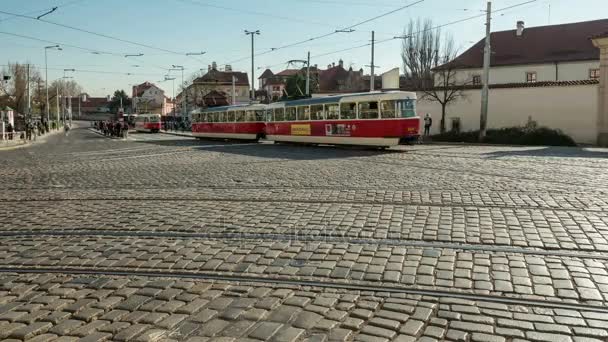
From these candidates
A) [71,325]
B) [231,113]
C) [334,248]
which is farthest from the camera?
[231,113]

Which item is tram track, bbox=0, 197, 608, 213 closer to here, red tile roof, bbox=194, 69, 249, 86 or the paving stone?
the paving stone

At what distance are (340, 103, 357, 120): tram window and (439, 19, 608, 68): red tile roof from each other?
31740mm

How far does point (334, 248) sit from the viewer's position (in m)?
6.31

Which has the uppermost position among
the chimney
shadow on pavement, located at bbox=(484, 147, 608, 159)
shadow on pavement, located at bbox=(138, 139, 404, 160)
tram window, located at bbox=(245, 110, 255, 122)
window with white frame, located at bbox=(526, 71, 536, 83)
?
the chimney

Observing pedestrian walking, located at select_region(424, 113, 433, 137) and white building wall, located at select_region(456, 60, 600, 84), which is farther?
white building wall, located at select_region(456, 60, 600, 84)

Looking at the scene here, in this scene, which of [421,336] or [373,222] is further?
[373,222]

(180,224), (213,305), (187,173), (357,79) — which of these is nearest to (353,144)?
(187,173)

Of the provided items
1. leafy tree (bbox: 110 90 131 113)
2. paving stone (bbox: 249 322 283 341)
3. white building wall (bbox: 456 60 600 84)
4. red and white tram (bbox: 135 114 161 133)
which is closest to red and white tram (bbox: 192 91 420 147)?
paving stone (bbox: 249 322 283 341)

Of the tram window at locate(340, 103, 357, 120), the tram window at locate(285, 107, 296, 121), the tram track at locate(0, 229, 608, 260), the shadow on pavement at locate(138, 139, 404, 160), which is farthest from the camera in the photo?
the tram window at locate(285, 107, 296, 121)

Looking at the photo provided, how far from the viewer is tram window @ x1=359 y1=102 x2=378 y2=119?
24036 mm

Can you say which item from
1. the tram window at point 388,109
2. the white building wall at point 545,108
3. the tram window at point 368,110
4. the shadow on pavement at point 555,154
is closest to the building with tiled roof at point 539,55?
the white building wall at point 545,108

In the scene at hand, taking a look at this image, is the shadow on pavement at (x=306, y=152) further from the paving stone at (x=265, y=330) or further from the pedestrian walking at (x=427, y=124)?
the paving stone at (x=265, y=330)

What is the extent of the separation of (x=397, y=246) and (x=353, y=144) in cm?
1923

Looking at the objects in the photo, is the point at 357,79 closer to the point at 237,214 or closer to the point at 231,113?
the point at 231,113
